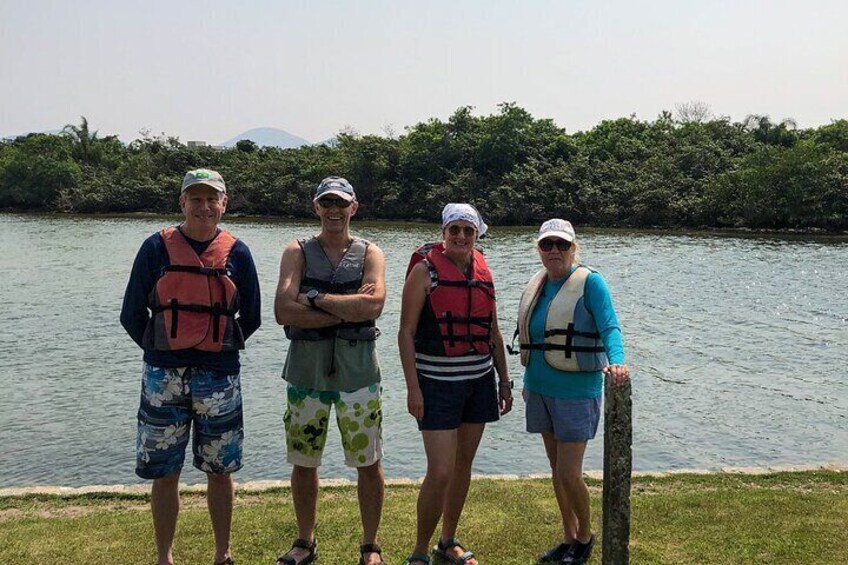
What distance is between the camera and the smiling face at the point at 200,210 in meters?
4.57

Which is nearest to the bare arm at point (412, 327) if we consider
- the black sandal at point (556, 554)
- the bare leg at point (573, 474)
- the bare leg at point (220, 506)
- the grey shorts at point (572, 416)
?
the grey shorts at point (572, 416)

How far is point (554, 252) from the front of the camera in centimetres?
496

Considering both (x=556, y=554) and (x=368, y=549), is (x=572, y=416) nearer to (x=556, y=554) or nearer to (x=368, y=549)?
(x=556, y=554)

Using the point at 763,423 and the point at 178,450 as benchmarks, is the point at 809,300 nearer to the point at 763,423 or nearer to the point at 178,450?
the point at 763,423

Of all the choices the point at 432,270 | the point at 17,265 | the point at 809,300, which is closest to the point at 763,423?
the point at 432,270

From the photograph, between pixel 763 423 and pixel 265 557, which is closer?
pixel 265 557

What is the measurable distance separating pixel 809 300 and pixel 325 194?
24536 millimetres

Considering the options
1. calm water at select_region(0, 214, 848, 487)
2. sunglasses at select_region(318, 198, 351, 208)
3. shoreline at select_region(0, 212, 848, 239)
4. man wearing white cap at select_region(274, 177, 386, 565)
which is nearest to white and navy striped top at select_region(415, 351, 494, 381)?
man wearing white cap at select_region(274, 177, 386, 565)

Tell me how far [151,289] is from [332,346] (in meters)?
1.11

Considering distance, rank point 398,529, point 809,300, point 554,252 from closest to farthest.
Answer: point 554,252 < point 398,529 < point 809,300

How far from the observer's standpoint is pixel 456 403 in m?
4.71

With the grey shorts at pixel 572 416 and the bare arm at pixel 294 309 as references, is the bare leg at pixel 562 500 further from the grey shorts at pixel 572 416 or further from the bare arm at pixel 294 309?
the bare arm at pixel 294 309

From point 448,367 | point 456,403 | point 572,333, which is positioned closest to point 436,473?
point 456,403

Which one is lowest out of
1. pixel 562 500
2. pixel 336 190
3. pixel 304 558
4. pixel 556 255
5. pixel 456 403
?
pixel 304 558
